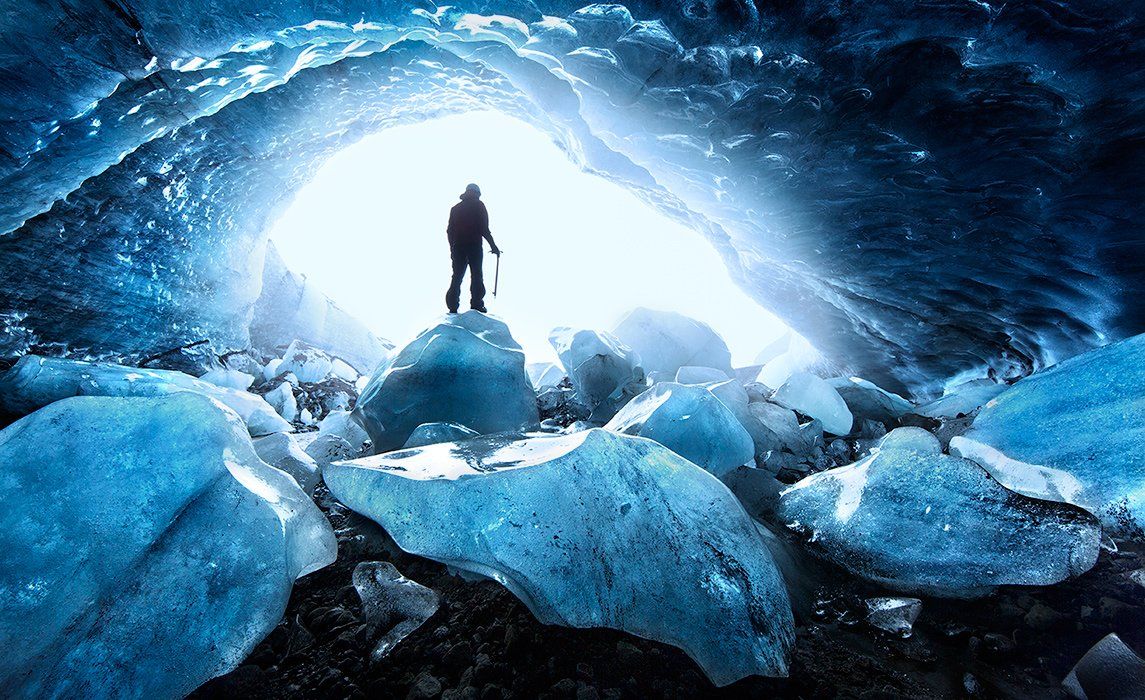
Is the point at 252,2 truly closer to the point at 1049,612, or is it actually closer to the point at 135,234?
the point at 135,234

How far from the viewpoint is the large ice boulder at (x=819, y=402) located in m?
3.29

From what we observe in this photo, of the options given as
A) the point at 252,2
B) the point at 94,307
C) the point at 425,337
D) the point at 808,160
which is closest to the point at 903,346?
the point at 808,160

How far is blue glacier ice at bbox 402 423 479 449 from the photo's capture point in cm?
→ 220

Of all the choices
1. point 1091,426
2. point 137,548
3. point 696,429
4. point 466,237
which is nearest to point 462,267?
point 466,237

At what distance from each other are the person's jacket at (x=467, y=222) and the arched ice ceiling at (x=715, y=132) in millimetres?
1168

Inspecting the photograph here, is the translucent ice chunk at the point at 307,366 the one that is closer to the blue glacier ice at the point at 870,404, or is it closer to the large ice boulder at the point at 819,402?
the large ice boulder at the point at 819,402

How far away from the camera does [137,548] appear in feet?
4.18

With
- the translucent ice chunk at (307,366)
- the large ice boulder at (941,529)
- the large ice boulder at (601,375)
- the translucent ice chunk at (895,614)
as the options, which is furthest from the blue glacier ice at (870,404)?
the translucent ice chunk at (307,366)

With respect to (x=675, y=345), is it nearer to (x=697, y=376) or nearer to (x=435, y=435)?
(x=697, y=376)

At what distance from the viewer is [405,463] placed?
1.68 m

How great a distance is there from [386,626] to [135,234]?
414 cm

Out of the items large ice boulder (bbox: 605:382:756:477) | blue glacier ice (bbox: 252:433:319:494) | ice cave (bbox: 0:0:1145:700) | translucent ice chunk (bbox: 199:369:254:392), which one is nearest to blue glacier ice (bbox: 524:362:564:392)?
ice cave (bbox: 0:0:1145:700)

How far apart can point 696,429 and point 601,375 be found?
1.47m

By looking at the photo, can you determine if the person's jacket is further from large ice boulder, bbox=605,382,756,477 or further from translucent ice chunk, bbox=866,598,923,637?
translucent ice chunk, bbox=866,598,923,637
